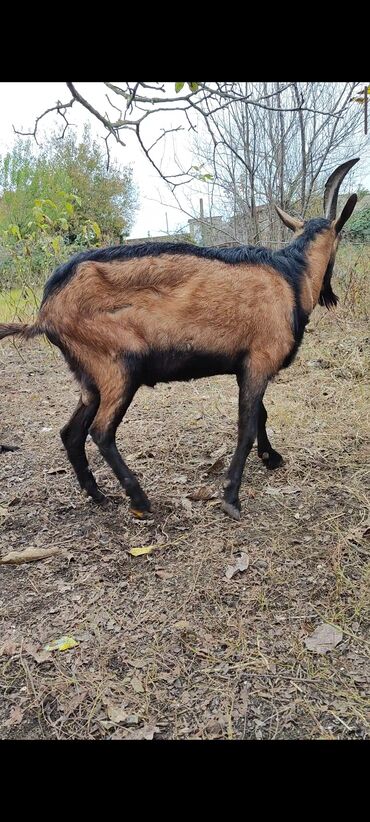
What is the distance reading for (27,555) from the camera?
Answer: 3000 mm

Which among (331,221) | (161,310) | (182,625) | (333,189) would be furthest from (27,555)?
(333,189)

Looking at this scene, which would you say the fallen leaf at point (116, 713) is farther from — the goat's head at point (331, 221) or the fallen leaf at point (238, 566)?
the goat's head at point (331, 221)

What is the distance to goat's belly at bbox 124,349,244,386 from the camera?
309 centimetres

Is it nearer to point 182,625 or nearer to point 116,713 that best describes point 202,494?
point 182,625

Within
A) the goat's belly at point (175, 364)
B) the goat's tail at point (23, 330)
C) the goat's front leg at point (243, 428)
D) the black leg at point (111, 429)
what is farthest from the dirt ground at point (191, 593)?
the goat's tail at point (23, 330)

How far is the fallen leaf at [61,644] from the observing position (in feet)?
7.62

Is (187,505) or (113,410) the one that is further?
(187,505)

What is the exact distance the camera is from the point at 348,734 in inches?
72.2

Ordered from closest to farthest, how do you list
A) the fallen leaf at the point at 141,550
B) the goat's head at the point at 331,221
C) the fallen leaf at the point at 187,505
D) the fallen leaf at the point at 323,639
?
the fallen leaf at the point at 323,639 → the fallen leaf at the point at 141,550 → the fallen leaf at the point at 187,505 → the goat's head at the point at 331,221

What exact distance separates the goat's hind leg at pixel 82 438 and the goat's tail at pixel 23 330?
0.55 m

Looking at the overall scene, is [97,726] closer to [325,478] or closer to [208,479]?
[208,479]

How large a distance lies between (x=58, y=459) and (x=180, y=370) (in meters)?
1.69

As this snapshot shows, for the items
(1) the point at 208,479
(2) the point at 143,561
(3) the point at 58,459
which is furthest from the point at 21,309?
(2) the point at 143,561

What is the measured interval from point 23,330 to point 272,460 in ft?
6.54
